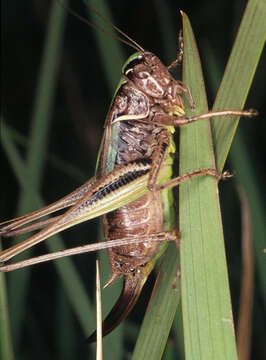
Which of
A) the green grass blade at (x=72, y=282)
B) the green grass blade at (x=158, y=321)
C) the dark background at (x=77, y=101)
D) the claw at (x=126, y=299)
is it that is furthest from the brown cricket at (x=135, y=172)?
the dark background at (x=77, y=101)

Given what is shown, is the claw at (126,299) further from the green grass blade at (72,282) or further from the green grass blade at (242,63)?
the green grass blade at (242,63)

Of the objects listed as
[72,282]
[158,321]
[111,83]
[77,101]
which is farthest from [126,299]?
[77,101]

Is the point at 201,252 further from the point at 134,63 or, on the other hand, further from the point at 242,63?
the point at 134,63

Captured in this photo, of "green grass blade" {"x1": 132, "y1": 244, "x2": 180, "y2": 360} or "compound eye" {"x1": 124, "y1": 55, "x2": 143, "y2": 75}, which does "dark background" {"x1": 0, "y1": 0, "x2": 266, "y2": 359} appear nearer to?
"compound eye" {"x1": 124, "y1": 55, "x2": 143, "y2": 75}

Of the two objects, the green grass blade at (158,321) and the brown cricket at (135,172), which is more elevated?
the brown cricket at (135,172)

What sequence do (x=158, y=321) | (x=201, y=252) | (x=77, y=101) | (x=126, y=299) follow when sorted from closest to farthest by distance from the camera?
→ (x=201, y=252) < (x=158, y=321) < (x=126, y=299) < (x=77, y=101)

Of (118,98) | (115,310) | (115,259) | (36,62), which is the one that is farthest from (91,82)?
(115,310)

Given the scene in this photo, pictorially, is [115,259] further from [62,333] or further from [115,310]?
[62,333]
